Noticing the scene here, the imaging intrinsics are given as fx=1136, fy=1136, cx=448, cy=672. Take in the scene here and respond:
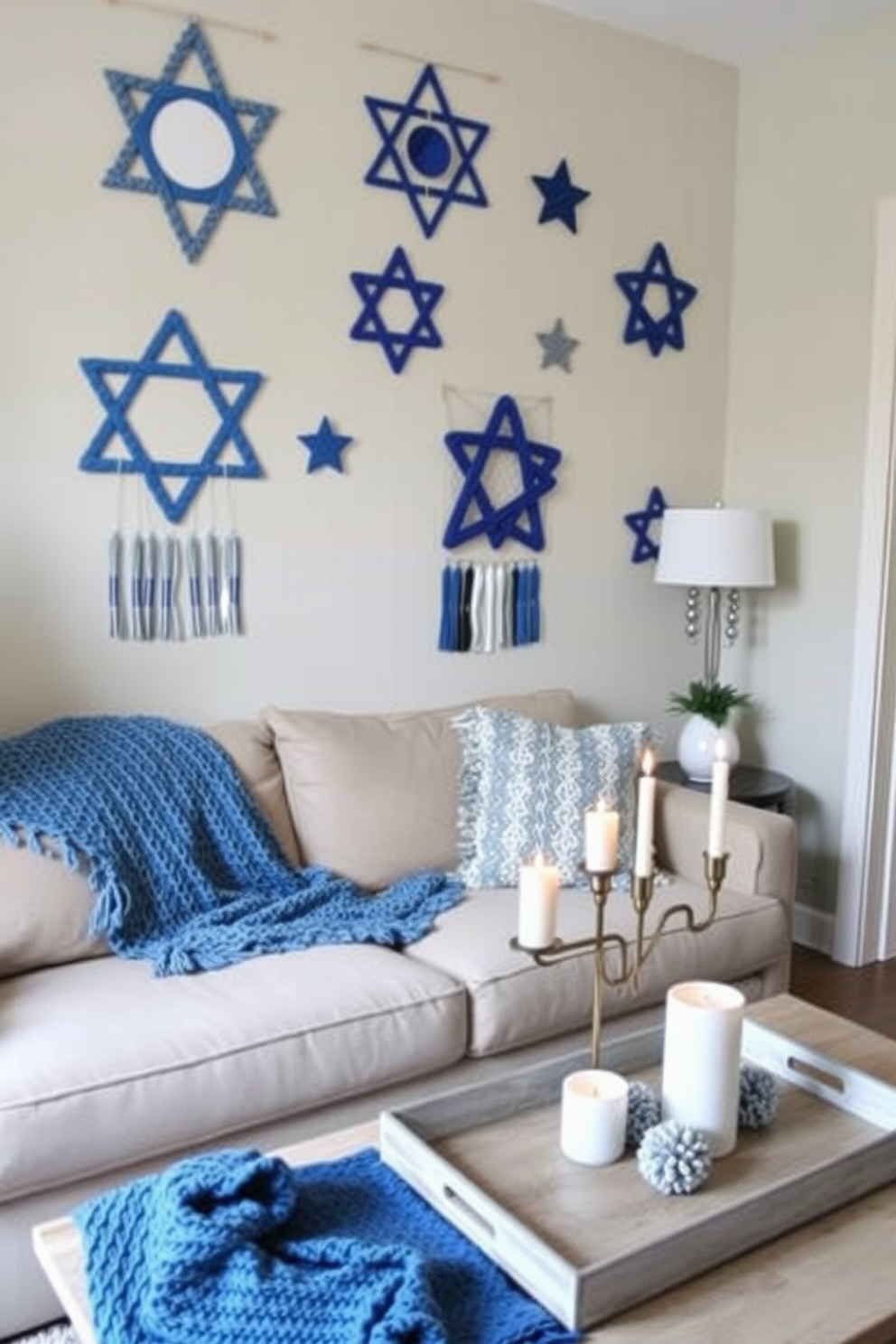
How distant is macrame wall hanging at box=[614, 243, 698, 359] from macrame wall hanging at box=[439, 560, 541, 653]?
77 cm

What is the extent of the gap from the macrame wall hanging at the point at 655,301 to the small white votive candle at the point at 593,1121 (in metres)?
2.37

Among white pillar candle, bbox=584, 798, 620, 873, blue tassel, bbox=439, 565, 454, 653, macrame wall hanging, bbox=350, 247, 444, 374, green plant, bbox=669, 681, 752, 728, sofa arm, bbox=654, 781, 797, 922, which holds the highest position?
macrame wall hanging, bbox=350, 247, 444, 374

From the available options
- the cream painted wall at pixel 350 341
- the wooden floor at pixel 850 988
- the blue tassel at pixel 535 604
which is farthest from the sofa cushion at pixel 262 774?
the wooden floor at pixel 850 988

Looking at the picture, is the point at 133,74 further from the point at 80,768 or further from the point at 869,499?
the point at 869,499

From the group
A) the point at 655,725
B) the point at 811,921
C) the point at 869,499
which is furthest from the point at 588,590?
the point at 811,921

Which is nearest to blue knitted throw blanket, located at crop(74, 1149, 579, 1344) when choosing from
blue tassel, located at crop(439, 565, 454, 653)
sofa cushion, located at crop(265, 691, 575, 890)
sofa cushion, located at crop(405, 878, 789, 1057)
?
sofa cushion, located at crop(405, 878, 789, 1057)

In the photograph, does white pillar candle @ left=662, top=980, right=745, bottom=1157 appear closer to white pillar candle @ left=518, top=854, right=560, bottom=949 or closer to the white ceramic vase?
white pillar candle @ left=518, top=854, right=560, bottom=949

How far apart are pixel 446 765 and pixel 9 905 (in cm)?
102

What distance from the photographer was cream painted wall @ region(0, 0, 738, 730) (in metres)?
2.41

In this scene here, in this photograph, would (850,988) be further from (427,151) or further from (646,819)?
(427,151)

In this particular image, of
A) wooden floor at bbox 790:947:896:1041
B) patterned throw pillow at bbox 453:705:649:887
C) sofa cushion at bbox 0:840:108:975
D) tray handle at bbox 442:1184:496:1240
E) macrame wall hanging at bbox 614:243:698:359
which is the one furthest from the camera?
macrame wall hanging at bbox 614:243:698:359

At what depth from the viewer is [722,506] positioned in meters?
3.55

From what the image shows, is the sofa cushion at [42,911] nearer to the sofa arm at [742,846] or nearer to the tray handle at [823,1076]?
the tray handle at [823,1076]

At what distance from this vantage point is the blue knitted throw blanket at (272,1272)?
1.15 meters
